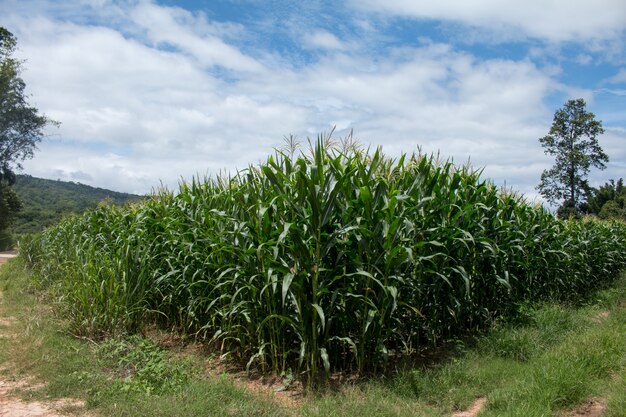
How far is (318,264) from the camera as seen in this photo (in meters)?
4.44

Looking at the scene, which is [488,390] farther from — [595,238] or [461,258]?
[595,238]

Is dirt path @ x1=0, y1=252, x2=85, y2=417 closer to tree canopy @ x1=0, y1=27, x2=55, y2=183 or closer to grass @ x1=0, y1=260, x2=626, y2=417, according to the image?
grass @ x1=0, y1=260, x2=626, y2=417

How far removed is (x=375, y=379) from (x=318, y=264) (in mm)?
1239

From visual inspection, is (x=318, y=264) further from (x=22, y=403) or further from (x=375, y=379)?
(x=22, y=403)

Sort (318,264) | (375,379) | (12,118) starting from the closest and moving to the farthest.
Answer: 1. (318,264)
2. (375,379)
3. (12,118)

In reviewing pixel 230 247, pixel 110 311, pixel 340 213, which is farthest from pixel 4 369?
pixel 340 213

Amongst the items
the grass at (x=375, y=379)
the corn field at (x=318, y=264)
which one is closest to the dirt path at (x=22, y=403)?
the grass at (x=375, y=379)

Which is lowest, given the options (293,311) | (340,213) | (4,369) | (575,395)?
(4,369)

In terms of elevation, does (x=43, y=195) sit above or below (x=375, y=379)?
above

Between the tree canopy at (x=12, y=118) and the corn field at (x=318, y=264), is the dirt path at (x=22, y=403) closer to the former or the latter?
the corn field at (x=318, y=264)

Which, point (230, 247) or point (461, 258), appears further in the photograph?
point (461, 258)

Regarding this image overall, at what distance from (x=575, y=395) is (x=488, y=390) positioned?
0.71 meters

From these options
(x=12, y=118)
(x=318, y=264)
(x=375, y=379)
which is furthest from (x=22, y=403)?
(x=12, y=118)

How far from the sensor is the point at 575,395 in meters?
4.17
